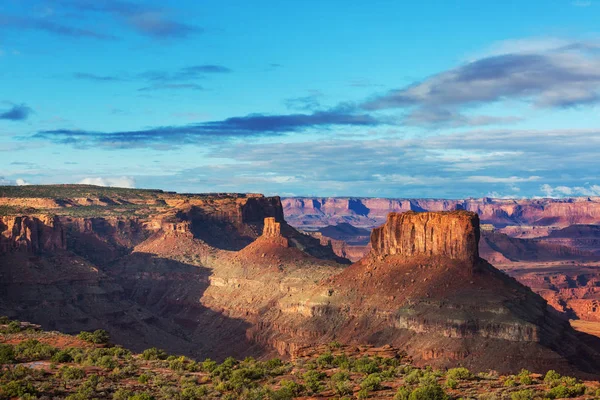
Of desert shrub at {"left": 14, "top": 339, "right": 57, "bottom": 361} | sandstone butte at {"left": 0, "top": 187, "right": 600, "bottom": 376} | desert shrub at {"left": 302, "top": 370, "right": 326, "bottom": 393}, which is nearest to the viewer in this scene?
desert shrub at {"left": 302, "top": 370, "right": 326, "bottom": 393}

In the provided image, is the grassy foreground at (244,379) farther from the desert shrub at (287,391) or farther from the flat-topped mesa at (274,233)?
the flat-topped mesa at (274,233)

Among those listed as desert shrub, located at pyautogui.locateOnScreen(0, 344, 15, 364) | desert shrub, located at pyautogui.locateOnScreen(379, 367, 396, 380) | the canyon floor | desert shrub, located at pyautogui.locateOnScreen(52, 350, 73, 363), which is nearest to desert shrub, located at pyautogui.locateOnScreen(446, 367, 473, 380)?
desert shrub, located at pyautogui.locateOnScreen(379, 367, 396, 380)

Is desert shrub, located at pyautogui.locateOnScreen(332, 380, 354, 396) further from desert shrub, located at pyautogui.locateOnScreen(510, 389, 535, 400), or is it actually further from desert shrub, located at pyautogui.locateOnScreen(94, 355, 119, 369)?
desert shrub, located at pyautogui.locateOnScreen(94, 355, 119, 369)

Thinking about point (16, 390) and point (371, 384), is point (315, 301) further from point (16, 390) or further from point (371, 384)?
point (16, 390)

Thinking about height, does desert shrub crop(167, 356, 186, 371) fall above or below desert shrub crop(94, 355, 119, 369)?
below

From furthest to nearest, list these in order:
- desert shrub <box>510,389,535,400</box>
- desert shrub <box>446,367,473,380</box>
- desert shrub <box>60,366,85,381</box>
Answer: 1. desert shrub <box>446,367,473,380</box>
2. desert shrub <box>60,366,85,381</box>
3. desert shrub <box>510,389,535,400</box>

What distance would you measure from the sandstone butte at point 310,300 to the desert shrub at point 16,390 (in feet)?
81.8

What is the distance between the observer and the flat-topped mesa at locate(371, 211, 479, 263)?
4235 inches

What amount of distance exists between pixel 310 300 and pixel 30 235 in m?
47.5

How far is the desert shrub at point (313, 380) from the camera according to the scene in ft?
141

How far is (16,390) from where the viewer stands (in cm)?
3991

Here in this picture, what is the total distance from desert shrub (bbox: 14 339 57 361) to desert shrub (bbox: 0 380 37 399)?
A: 9.86 m

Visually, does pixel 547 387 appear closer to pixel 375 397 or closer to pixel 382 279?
pixel 375 397

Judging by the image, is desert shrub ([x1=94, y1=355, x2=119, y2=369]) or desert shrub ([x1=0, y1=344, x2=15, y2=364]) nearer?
desert shrub ([x1=94, y1=355, x2=119, y2=369])
